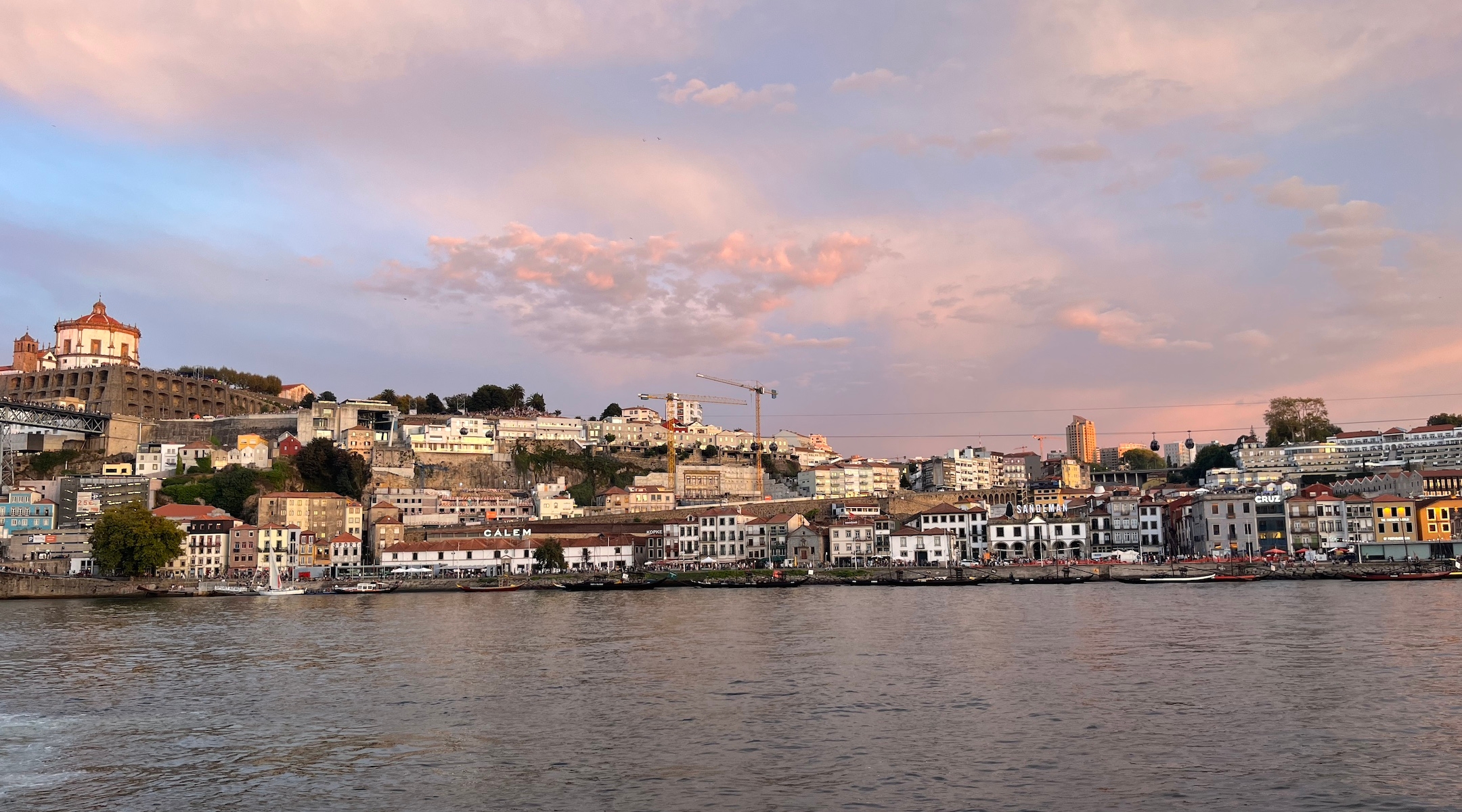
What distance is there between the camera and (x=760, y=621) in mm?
39688

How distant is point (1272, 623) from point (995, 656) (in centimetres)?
1268

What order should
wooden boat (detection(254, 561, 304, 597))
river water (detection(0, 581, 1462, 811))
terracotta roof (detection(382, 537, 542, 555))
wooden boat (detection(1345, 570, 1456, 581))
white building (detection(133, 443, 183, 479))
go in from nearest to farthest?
river water (detection(0, 581, 1462, 811)) → wooden boat (detection(1345, 570, 1456, 581)) → wooden boat (detection(254, 561, 304, 597)) → terracotta roof (detection(382, 537, 542, 555)) → white building (detection(133, 443, 183, 479))

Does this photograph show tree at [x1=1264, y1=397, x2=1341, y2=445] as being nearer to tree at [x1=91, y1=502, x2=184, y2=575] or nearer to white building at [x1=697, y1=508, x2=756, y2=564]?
white building at [x1=697, y1=508, x2=756, y2=564]

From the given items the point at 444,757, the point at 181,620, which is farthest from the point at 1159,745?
the point at 181,620

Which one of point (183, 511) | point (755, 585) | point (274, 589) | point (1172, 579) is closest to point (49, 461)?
point (183, 511)

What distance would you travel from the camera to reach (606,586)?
6900 cm

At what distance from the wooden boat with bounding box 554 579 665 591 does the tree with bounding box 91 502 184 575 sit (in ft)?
79.7

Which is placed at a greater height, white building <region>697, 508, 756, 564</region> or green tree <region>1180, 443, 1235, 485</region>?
green tree <region>1180, 443, 1235, 485</region>

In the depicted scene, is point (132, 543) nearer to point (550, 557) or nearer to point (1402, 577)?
point (550, 557)

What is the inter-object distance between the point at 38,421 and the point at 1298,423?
124212 millimetres

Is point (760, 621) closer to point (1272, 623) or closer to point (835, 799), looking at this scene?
point (1272, 623)

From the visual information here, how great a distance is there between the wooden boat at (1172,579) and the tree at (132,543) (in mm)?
57650

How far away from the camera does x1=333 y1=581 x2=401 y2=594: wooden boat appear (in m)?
69.8

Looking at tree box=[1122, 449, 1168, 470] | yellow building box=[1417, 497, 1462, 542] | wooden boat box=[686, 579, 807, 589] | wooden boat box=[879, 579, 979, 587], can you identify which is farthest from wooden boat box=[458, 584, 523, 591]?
tree box=[1122, 449, 1168, 470]
